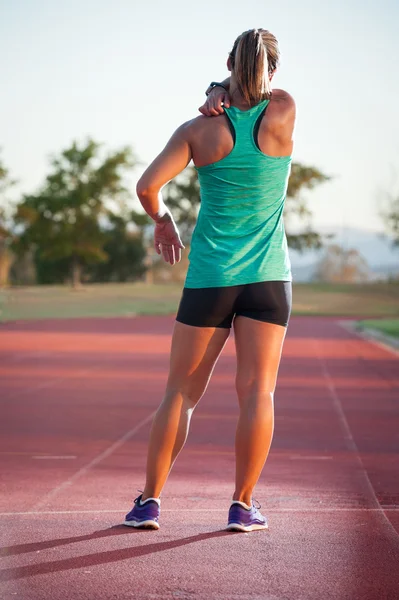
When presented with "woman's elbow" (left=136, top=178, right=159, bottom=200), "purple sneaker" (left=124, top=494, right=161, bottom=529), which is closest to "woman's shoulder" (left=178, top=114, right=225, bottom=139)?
"woman's elbow" (left=136, top=178, right=159, bottom=200)

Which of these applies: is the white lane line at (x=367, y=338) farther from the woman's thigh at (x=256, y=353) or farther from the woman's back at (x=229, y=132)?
the woman's back at (x=229, y=132)

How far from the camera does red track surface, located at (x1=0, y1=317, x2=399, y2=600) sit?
4.35m

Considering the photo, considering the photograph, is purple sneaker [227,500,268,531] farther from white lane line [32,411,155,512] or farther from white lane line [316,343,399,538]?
white lane line [32,411,155,512]

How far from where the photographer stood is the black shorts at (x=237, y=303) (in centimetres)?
507

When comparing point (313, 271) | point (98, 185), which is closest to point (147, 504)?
point (98, 185)

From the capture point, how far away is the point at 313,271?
148 m

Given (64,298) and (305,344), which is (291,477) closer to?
(305,344)

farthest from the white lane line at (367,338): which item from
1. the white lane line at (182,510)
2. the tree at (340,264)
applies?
the tree at (340,264)

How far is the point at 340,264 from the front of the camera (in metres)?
146

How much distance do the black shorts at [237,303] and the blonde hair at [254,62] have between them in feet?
2.72

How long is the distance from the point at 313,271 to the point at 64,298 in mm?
87556

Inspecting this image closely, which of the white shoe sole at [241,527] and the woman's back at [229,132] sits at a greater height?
the woman's back at [229,132]

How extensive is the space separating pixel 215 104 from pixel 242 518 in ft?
6.14

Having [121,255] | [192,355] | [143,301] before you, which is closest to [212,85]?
[192,355]
